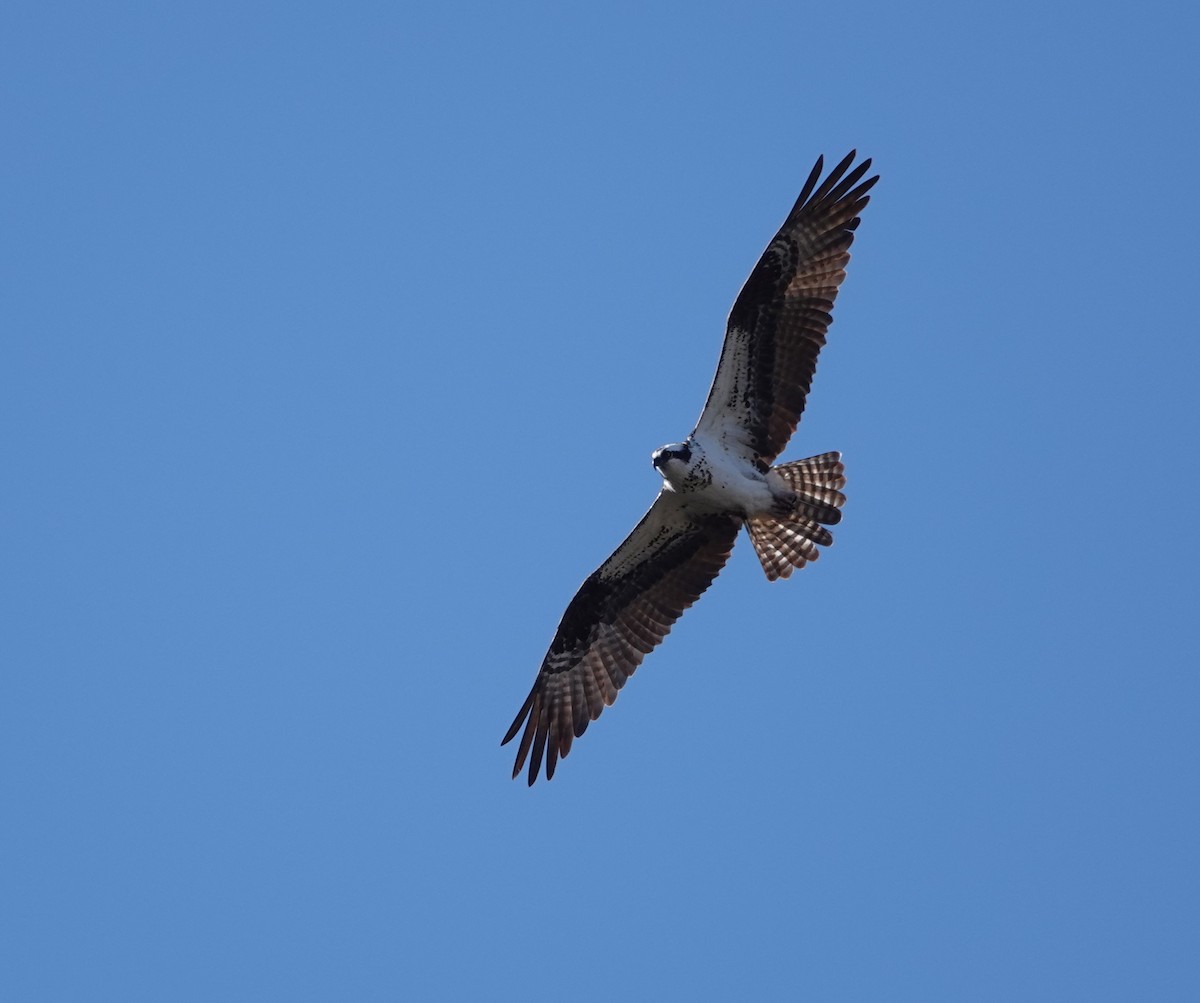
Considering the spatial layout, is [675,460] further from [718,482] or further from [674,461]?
[718,482]

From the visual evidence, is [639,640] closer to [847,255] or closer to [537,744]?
[537,744]

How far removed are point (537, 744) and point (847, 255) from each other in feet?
15.2

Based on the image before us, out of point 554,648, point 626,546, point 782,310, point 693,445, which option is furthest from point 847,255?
point 554,648

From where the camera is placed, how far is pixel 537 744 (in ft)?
47.4

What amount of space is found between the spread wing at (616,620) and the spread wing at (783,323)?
0.84m

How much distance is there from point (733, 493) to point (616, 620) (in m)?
1.60

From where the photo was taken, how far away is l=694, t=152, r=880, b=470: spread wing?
44.3 ft

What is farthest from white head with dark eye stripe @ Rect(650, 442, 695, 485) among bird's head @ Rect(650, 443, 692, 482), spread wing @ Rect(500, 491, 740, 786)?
spread wing @ Rect(500, 491, 740, 786)

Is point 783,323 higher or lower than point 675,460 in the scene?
higher

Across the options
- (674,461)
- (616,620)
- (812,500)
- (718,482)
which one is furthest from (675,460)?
(616,620)

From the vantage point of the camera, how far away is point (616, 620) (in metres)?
14.6

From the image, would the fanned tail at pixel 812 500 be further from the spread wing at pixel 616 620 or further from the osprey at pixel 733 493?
the spread wing at pixel 616 620

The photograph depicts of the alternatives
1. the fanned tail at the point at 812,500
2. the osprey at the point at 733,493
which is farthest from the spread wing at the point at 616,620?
the fanned tail at the point at 812,500

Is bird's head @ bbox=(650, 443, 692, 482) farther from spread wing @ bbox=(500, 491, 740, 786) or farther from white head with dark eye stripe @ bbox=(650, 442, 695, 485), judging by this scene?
spread wing @ bbox=(500, 491, 740, 786)
